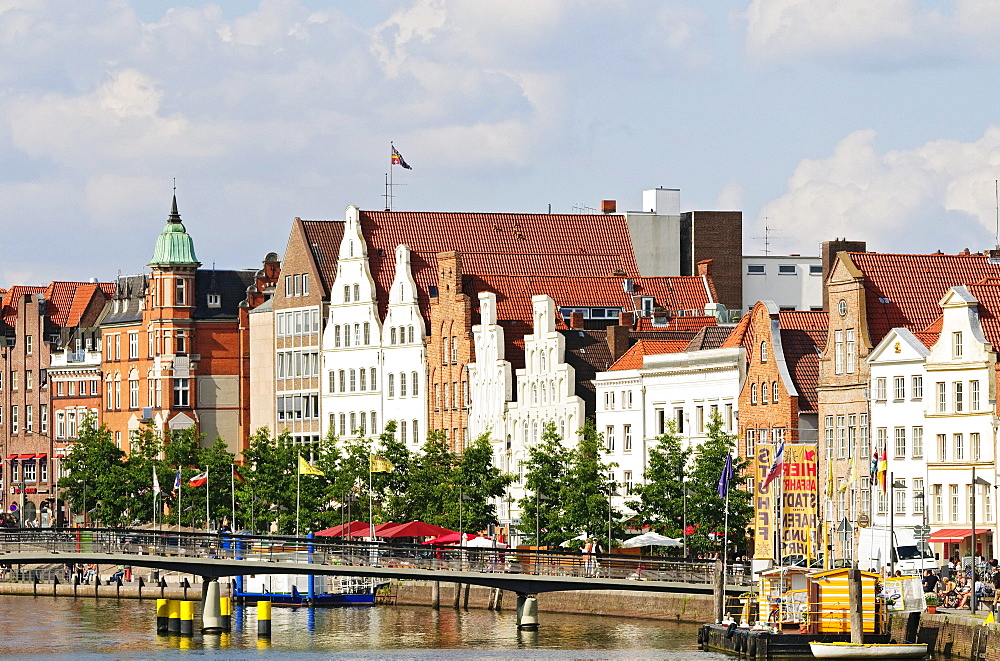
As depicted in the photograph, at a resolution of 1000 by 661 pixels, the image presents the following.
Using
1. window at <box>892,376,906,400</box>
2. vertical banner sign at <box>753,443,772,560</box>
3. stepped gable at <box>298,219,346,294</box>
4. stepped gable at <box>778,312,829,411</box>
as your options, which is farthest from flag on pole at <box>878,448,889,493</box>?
stepped gable at <box>298,219,346,294</box>

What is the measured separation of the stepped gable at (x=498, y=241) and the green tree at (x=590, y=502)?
3899 centimetres

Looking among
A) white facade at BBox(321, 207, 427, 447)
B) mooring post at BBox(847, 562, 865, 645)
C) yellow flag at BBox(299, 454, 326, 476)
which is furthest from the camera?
white facade at BBox(321, 207, 427, 447)

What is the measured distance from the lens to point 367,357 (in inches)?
6206

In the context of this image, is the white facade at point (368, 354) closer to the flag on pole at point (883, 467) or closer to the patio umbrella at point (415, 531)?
the patio umbrella at point (415, 531)

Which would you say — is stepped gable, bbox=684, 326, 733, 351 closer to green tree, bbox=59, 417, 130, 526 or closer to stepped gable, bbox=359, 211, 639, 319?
stepped gable, bbox=359, 211, 639, 319

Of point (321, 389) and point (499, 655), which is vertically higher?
point (321, 389)

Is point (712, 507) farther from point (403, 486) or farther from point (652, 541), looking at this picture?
point (403, 486)

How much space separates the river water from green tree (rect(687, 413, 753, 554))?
6.10 m

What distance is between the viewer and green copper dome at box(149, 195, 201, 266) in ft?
601

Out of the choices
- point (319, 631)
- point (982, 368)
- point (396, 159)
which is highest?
point (396, 159)

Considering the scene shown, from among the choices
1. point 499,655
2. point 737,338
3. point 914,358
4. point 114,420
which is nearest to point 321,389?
point 114,420

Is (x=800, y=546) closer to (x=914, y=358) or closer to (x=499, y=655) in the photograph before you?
(x=499, y=655)

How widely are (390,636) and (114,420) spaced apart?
93.4 metres

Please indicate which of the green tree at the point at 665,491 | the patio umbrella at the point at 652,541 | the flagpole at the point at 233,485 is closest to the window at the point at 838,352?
the green tree at the point at 665,491
